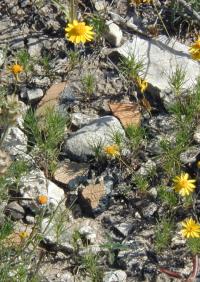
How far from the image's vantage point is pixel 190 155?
4.27 meters

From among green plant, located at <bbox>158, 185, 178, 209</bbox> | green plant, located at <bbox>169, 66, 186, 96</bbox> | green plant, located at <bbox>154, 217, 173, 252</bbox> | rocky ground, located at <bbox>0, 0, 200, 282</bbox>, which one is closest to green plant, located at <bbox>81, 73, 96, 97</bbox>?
rocky ground, located at <bbox>0, 0, 200, 282</bbox>

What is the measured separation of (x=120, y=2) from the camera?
202 inches

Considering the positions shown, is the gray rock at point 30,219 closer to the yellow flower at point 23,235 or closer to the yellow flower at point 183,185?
the yellow flower at point 23,235

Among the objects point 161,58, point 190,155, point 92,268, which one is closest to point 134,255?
point 92,268

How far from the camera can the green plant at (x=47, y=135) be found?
13.7ft

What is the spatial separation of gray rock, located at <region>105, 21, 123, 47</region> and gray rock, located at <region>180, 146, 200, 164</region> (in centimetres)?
110

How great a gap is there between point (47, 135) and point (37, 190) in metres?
0.40

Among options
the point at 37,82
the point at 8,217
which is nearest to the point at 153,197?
the point at 8,217

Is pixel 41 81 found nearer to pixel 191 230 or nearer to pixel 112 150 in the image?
pixel 112 150

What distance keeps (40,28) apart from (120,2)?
2.33 feet

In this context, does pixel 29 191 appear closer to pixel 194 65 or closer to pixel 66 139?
pixel 66 139

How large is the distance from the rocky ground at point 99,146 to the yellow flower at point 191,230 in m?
0.19

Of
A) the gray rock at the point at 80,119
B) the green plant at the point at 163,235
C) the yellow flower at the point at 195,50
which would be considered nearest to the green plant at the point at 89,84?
the gray rock at the point at 80,119

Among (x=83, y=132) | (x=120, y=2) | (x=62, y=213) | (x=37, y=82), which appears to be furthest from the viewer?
(x=120, y=2)
